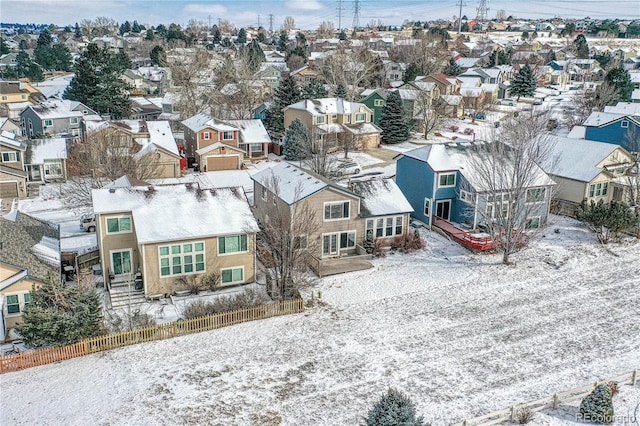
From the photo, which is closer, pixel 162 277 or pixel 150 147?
pixel 162 277

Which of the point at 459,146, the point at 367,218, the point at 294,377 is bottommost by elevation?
the point at 294,377

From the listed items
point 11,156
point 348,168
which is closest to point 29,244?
point 11,156

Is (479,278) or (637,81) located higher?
(637,81)

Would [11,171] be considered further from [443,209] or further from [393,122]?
[393,122]

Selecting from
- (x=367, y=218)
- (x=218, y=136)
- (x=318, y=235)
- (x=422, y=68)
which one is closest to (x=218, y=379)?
(x=318, y=235)

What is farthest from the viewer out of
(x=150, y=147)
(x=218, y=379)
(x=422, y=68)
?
(x=422, y=68)

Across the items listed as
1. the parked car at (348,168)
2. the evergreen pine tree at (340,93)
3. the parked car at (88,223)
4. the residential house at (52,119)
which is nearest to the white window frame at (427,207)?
the parked car at (348,168)

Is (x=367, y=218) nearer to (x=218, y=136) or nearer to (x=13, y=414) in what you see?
(x=13, y=414)
